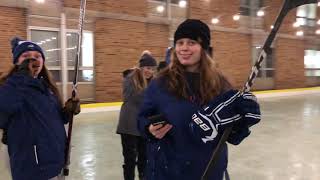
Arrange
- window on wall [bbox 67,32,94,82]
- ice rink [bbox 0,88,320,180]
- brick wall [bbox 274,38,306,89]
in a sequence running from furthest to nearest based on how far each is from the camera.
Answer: brick wall [bbox 274,38,306,89] → window on wall [bbox 67,32,94,82] → ice rink [bbox 0,88,320,180]

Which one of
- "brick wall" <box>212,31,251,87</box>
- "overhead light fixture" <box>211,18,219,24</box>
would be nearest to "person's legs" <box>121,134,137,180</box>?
"brick wall" <box>212,31,251,87</box>

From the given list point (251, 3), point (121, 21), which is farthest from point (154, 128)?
point (251, 3)

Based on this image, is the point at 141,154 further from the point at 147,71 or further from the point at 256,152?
the point at 256,152

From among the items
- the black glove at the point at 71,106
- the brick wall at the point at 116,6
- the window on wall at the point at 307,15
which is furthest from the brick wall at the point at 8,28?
the window on wall at the point at 307,15

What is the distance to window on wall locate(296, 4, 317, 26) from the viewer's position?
2218 centimetres

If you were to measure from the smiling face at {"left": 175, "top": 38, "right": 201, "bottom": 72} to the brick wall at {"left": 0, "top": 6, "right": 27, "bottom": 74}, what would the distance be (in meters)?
9.95

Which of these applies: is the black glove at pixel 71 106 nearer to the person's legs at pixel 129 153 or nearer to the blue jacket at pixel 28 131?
the blue jacket at pixel 28 131

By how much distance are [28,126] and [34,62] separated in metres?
0.39

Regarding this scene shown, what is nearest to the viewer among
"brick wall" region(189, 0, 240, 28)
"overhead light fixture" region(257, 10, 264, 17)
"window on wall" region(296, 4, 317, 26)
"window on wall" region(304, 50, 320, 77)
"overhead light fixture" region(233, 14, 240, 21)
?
"brick wall" region(189, 0, 240, 28)

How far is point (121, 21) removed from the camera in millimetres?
13758

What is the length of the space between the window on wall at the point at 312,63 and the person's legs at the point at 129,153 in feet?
67.9

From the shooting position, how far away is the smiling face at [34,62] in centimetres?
221

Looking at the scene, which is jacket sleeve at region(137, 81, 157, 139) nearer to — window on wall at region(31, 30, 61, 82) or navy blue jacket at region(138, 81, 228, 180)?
navy blue jacket at region(138, 81, 228, 180)

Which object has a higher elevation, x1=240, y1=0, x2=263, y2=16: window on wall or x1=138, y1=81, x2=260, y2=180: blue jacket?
x1=240, y1=0, x2=263, y2=16: window on wall
